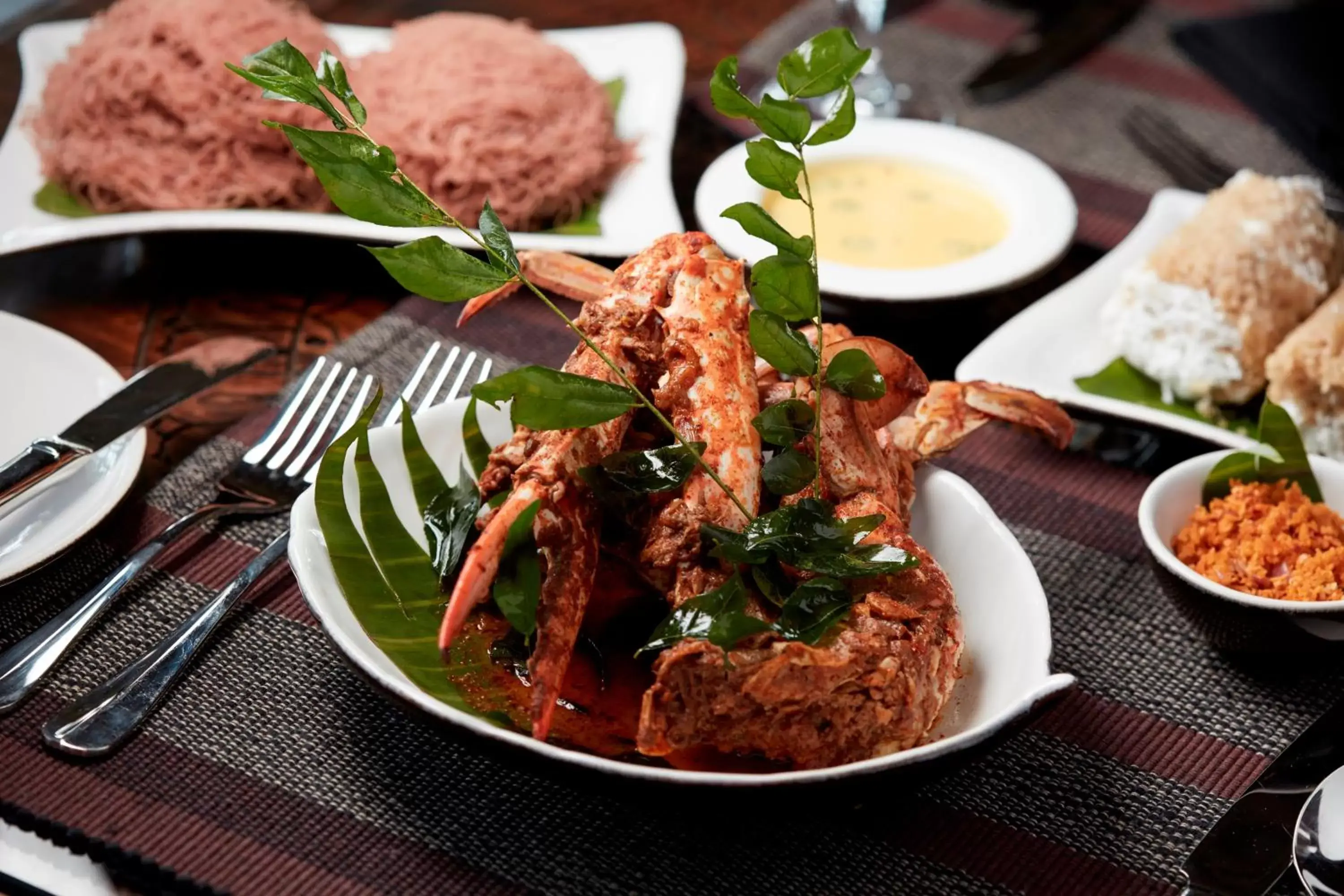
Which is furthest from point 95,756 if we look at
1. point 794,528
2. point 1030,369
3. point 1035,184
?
point 1035,184

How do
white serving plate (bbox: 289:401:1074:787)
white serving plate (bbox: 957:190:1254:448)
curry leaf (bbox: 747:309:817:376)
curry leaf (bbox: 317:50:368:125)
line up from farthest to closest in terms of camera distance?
white serving plate (bbox: 957:190:1254:448) < curry leaf (bbox: 747:309:817:376) < curry leaf (bbox: 317:50:368:125) < white serving plate (bbox: 289:401:1074:787)

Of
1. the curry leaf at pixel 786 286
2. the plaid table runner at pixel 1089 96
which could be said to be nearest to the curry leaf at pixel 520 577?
the curry leaf at pixel 786 286

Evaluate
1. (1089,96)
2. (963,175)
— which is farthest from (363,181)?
(1089,96)

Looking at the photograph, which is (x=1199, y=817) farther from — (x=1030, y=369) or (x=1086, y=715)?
(x=1030, y=369)

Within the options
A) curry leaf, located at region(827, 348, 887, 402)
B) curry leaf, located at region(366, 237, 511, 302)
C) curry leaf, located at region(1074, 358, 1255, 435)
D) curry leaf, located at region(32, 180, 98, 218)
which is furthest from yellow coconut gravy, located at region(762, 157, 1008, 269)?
curry leaf, located at region(32, 180, 98, 218)

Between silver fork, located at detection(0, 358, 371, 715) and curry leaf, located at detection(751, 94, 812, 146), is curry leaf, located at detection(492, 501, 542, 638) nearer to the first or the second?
curry leaf, located at detection(751, 94, 812, 146)

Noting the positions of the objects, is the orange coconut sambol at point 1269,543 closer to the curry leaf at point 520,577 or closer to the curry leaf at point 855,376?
the curry leaf at point 855,376
